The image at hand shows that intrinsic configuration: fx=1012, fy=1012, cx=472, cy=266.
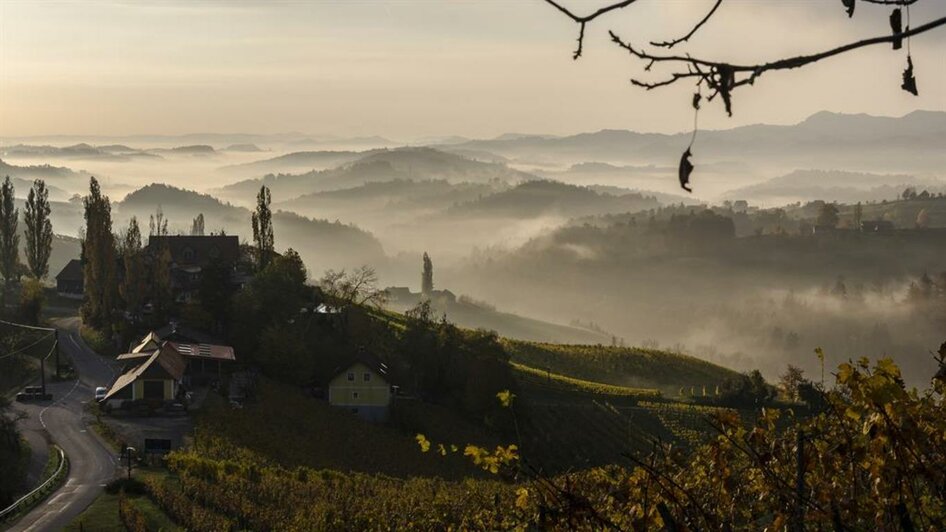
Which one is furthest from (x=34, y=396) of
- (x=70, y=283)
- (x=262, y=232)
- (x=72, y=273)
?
(x=72, y=273)

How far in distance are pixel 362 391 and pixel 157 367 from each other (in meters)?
11.8

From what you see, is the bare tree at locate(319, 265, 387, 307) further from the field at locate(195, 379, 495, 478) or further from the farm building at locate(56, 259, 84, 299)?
the farm building at locate(56, 259, 84, 299)

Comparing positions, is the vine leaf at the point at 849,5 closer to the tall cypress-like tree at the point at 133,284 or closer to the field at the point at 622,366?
the tall cypress-like tree at the point at 133,284

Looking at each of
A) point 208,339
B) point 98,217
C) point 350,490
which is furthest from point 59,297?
point 350,490

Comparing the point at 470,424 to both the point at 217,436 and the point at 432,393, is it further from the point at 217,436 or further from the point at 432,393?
the point at 217,436

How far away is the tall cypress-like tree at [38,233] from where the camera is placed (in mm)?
80625

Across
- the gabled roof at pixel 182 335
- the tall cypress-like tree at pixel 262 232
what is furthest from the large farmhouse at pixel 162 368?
the tall cypress-like tree at pixel 262 232

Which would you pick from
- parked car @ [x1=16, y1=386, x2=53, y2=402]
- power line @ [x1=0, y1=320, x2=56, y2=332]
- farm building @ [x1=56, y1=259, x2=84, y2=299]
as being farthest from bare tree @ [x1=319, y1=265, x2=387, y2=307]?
farm building @ [x1=56, y1=259, x2=84, y2=299]

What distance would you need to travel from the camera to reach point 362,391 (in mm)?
54656

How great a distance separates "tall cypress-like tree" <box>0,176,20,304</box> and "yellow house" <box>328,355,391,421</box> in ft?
133

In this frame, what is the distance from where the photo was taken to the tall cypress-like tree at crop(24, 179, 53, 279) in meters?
80.6

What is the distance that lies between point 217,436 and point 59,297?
140 feet

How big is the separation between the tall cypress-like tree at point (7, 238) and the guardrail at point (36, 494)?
164 feet

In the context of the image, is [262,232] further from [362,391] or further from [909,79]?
[909,79]
